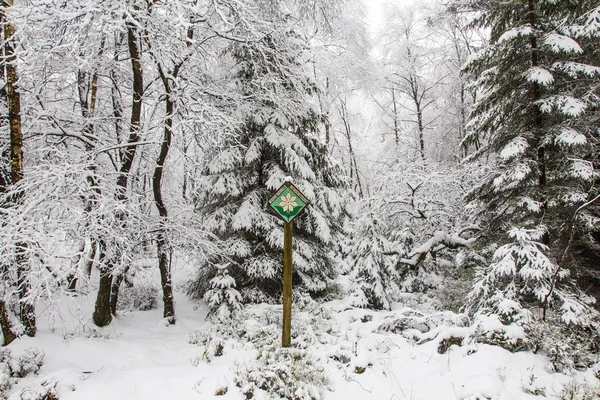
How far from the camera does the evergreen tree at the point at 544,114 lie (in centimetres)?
553

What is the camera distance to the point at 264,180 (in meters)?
8.16

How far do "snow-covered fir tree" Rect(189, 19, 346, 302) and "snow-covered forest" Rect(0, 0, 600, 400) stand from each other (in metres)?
0.06

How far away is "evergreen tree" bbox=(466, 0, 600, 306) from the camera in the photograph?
218 inches

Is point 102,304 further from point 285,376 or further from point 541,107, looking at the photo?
point 541,107

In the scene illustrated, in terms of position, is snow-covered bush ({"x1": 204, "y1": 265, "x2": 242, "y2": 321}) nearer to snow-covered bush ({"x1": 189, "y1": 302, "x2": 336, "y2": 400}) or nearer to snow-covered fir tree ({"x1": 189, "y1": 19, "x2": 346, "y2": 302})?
snow-covered bush ({"x1": 189, "y1": 302, "x2": 336, "y2": 400})

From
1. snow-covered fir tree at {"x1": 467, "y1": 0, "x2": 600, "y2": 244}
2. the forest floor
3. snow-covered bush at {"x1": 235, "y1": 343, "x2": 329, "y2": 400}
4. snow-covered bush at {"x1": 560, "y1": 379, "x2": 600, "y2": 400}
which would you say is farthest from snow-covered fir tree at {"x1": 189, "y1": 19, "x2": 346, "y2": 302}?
snow-covered bush at {"x1": 560, "y1": 379, "x2": 600, "y2": 400}

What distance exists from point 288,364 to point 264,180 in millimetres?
4712

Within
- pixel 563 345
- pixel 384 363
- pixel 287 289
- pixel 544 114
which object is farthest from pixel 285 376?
pixel 544 114

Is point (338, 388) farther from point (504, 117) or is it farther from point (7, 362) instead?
point (504, 117)

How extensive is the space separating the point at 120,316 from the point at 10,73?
520 cm

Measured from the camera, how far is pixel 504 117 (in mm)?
6562

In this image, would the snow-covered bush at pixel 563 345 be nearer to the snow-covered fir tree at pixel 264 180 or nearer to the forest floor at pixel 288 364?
the forest floor at pixel 288 364

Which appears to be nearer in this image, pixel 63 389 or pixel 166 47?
pixel 63 389

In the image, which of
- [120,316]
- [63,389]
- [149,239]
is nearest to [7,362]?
[63,389]
